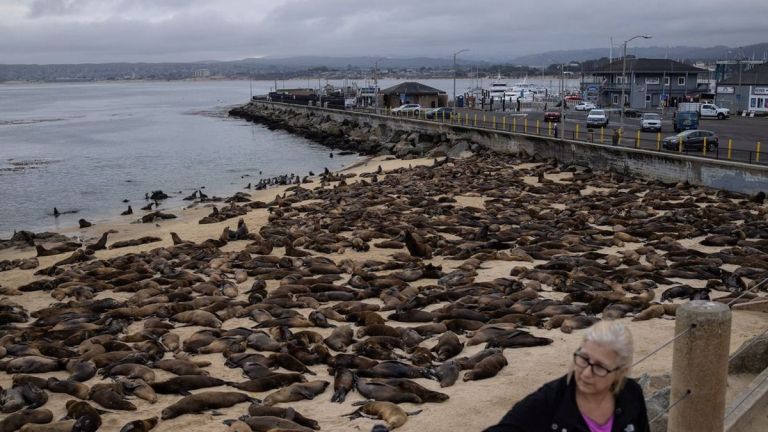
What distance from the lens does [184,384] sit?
39.9ft

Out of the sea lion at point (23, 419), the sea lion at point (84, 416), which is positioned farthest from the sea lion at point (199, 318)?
the sea lion at point (23, 419)

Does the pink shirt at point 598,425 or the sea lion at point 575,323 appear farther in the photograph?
the sea lion at point 575,323

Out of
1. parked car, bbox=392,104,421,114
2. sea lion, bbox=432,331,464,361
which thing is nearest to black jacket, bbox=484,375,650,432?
sea lion, bbox=432,331,464,361

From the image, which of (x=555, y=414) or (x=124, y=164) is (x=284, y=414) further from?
(x=124, y=164)

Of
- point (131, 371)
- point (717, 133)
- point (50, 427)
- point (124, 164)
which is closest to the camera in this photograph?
point (50, 427)

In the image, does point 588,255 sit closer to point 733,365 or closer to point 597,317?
point 597,317

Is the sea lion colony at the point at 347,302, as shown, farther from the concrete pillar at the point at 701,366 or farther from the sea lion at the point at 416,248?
the concrete pillar at the point at 701,366

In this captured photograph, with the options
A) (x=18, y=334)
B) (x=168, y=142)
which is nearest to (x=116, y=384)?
(x=18, y=334)

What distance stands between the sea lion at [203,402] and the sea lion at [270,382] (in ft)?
1.10

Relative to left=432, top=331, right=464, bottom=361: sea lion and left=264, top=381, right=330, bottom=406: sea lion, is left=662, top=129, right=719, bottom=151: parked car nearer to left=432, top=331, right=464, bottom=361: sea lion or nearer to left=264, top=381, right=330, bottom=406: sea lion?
left=432, top=331, right=464, bottom=361: sea lion

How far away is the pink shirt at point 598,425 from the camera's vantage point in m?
4.15

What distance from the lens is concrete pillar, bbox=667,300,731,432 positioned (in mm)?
5527

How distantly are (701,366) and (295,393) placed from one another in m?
7.09

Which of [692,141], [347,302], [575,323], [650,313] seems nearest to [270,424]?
[347,302]
